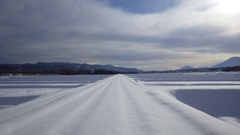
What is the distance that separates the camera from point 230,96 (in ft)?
41.4

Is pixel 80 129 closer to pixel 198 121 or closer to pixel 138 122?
pixel 138 122

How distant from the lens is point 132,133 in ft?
13.7

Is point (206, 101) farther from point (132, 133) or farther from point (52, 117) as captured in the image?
point (52, 117)

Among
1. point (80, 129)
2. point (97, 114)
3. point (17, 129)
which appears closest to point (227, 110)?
point (97, 114)

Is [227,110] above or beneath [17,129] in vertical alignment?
beneath

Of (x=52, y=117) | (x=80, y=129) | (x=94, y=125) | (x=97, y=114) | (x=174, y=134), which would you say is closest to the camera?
(x=174, y=134)

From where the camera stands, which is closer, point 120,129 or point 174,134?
point 174,134

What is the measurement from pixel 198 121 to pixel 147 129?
183 centimetres

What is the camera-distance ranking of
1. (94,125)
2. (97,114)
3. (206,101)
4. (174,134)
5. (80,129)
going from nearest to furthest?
(174,134) → (80,129) → (94,125) → (97,114) → (206,101)

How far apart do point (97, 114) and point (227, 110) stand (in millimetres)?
9270

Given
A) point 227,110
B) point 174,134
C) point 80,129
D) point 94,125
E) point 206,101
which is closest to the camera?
point 174,134

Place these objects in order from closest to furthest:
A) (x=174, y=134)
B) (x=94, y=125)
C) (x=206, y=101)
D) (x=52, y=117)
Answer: (x=174, y=134) < (x=94, y=125) < (x=52, y=117) < (x=206, y=101)

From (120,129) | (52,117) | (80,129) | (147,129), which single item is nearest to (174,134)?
(147,129)

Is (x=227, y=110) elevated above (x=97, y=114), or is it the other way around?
(x=97, y=114)
